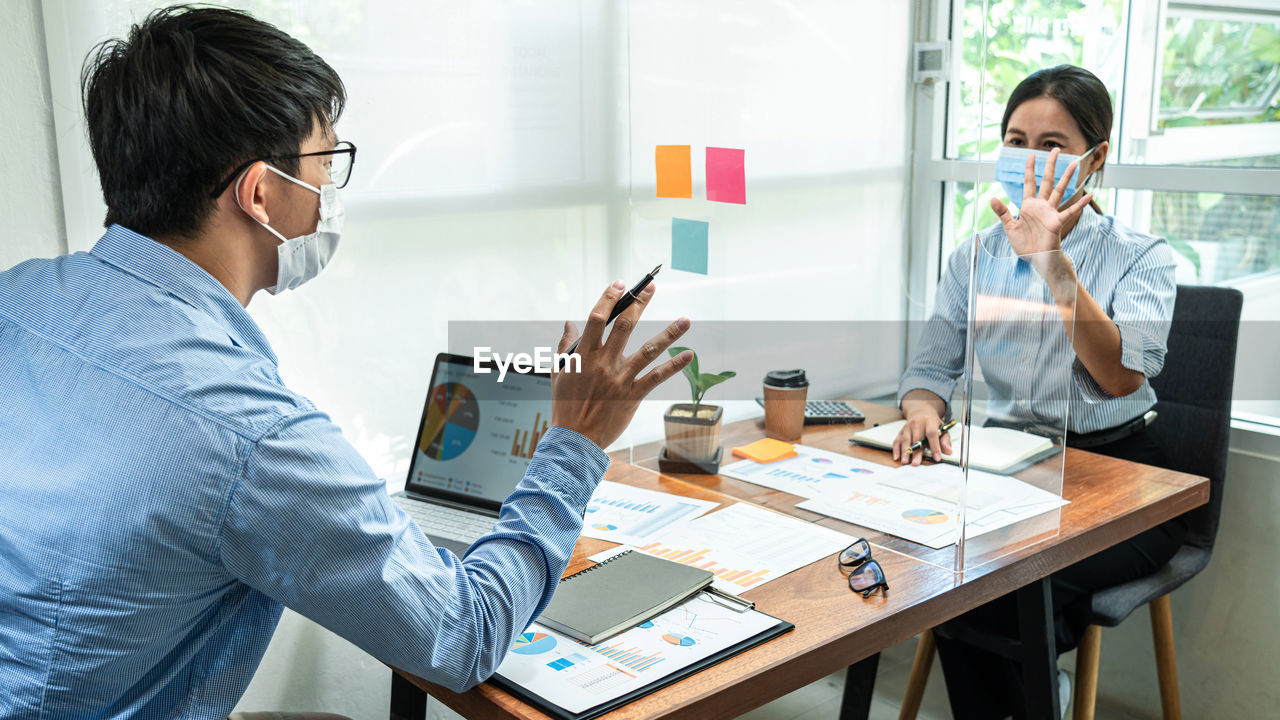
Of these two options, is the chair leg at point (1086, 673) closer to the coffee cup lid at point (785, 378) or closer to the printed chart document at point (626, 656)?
the coffee cup lid at point (785, 378)

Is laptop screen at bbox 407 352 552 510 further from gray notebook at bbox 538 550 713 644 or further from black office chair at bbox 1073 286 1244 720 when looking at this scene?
black office chair at bbox 1073 286 1244 720

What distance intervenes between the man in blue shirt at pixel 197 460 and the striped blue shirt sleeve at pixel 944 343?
2.93 ft

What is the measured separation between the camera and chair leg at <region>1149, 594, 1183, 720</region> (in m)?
2.03

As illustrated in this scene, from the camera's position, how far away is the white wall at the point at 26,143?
61.7 inches

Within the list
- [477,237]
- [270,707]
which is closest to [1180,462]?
Result: [477,237]

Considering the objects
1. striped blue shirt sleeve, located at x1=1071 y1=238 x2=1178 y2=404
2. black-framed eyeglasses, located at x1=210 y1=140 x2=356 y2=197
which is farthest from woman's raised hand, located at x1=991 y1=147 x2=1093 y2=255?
black-framed eyeglasses, located at x1=210 y1=140 x2=356 y2=197

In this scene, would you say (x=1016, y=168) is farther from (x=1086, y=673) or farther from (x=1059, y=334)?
(x=1086, y=673)

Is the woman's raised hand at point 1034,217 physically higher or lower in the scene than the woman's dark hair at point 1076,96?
lower

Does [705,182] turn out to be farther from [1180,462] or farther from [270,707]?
[270,707]

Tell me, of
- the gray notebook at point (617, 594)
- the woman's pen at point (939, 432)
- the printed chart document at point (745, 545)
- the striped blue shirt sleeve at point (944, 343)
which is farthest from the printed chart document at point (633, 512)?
the striped blue shirt sleeve at point (944, 343)

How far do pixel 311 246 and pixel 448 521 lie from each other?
66cm

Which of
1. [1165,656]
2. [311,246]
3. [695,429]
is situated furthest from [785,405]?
[311,246]

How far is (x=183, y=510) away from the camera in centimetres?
88

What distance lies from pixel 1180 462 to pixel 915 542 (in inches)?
34.9
